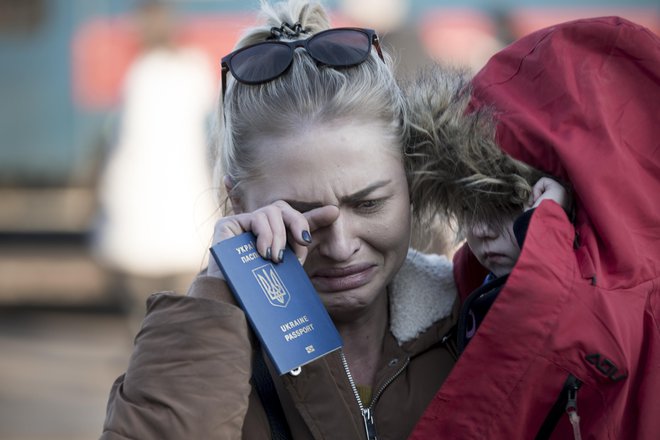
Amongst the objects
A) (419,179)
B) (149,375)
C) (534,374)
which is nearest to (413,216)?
(419,179)

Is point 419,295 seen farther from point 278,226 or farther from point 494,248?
point 278,226

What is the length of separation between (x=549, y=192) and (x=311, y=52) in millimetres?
576

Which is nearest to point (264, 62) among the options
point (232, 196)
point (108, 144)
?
point (232, 196)

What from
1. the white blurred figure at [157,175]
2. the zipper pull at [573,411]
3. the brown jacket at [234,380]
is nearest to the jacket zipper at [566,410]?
the zipper pull at [573,411]

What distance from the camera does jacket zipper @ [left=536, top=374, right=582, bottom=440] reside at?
62.0 inches

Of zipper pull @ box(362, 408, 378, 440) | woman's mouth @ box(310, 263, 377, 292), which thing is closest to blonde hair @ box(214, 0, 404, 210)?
woman's mouth @ box(310, 263, 377, 292)

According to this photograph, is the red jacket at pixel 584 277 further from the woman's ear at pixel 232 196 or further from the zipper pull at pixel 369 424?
the woman's ear at pixel 232 196

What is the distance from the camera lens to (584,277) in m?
1.63

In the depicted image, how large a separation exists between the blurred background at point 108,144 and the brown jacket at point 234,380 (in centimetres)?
445

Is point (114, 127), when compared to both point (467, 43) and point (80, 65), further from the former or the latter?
point (467, 43)

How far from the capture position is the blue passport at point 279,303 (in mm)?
1691

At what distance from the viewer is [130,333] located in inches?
293

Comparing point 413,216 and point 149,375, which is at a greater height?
point 149,375

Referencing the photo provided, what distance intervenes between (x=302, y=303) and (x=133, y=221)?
4873 millimetres
